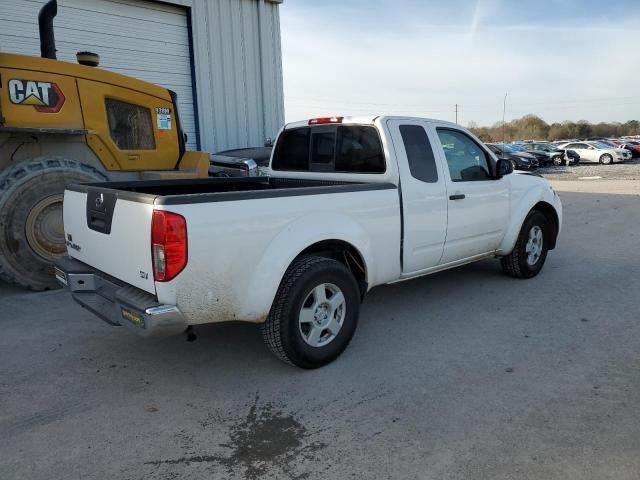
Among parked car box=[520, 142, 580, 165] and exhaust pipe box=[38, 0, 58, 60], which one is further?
parked car box=[520, 142, 580, 165]

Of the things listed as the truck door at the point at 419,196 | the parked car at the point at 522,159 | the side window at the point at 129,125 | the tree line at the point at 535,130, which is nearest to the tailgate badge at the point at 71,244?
the truck door at the point at 419,196

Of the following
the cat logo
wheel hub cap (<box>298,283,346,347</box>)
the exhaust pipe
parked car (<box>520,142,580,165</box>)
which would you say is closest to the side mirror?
wheel hub cap (<box>298,283,346,347</box>)

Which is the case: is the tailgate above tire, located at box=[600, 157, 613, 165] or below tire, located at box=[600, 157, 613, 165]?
below

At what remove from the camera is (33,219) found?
548 cm

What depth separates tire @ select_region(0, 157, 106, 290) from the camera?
5.34m

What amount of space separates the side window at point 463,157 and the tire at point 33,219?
159 inches

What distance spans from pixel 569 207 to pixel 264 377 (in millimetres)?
11198

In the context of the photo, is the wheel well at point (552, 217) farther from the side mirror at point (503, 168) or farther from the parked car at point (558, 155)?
the parked car at point (558, 155)

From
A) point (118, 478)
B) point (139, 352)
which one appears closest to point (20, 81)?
point (139, 352)

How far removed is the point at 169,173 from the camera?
6680 millimetres

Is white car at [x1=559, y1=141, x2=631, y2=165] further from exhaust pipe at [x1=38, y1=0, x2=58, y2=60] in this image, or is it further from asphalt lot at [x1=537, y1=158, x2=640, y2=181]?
exhaust pipe at [x1=38, y1=0, x2=58, y2=60]

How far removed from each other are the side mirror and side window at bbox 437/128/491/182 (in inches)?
3.9

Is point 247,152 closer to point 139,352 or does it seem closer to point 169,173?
point 169,173

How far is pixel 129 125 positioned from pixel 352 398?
16.2ft
